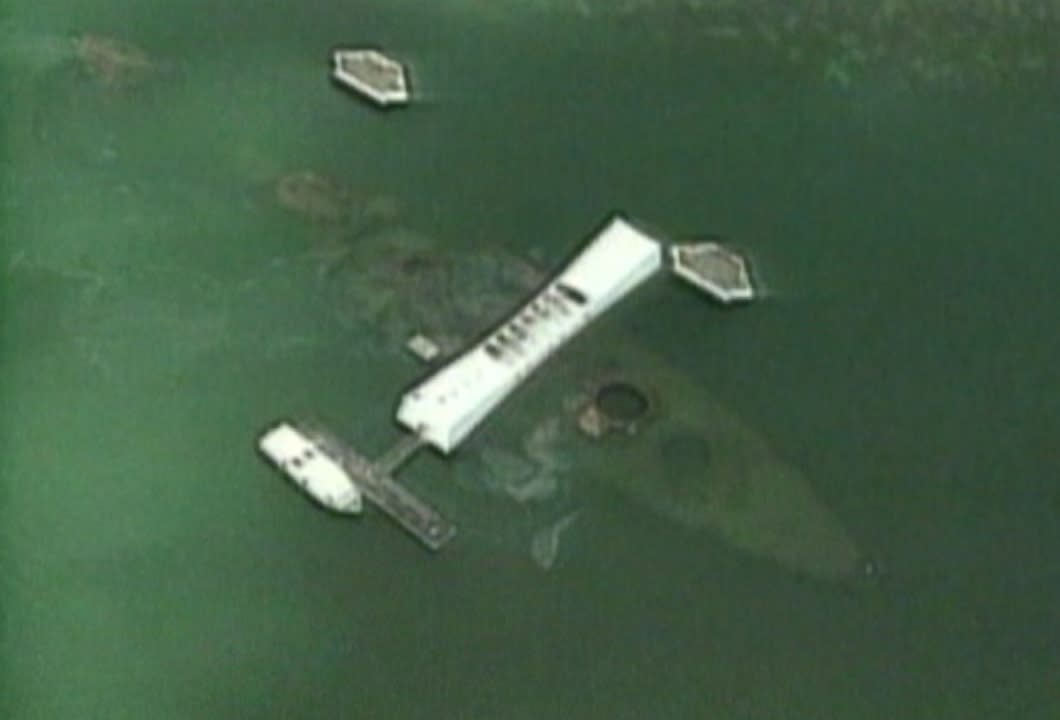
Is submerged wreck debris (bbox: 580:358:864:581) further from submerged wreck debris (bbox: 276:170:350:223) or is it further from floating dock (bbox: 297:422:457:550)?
submerged wreck debris (bbox: 276:170:350:223)

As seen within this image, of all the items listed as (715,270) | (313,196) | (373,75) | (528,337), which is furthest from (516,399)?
(373,75)

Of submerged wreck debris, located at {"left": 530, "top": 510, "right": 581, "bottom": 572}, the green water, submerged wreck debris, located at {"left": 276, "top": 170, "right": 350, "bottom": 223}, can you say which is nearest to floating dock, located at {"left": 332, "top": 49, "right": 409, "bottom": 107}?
the green water

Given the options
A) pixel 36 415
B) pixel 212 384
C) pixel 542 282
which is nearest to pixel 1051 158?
pixel 542 282

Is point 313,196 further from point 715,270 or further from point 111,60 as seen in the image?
point 715,270

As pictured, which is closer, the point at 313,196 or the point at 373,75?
the point at 313,196

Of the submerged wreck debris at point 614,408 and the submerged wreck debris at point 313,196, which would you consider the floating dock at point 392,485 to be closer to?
the submerged wreck debris at point 614,408

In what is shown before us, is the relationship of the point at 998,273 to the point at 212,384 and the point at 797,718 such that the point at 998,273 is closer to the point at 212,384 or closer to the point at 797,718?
the point at 797,718
